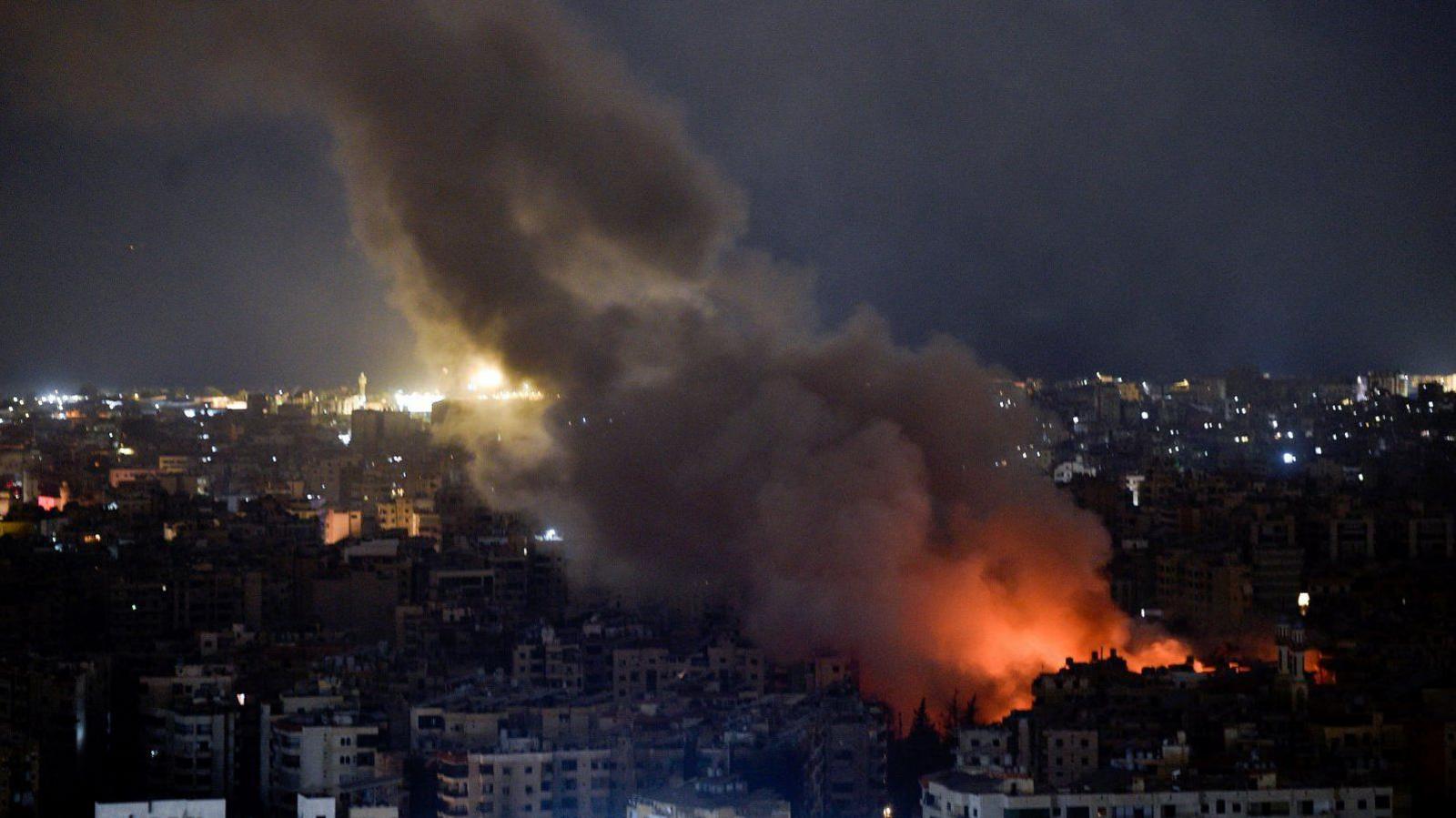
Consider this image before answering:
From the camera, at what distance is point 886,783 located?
13.0 meters

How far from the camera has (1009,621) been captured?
56.6 ft

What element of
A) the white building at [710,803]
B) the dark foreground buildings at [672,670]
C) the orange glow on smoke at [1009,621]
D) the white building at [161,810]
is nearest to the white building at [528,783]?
the dark foreground buildings at [672,670]

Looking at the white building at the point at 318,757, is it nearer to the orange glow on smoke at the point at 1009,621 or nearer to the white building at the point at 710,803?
the white building at the point at 710,803

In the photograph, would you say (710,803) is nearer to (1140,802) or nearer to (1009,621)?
(1140,802)

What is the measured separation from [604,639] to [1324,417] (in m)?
12.2

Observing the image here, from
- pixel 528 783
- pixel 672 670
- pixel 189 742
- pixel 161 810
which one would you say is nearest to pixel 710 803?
pixel 528 783

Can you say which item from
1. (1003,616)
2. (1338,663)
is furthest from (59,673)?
(1338,663)

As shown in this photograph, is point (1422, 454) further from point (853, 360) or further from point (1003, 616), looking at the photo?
point (1003, 616)

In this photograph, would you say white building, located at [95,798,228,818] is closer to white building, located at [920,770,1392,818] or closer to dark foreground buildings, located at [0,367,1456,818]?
dark foreground buildings, located at [0,367,1456,818]

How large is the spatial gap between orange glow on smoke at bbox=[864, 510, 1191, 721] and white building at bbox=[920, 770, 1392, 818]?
3.31 metres

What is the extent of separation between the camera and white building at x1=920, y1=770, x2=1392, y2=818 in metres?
10.9

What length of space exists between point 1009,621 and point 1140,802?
6.26m

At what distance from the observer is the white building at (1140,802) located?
35.7 ft

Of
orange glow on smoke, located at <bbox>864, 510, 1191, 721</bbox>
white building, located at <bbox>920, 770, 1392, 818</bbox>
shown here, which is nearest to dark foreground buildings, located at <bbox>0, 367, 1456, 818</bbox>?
white building, located at <bbox>920, 770, 1392, 818</bbox>
